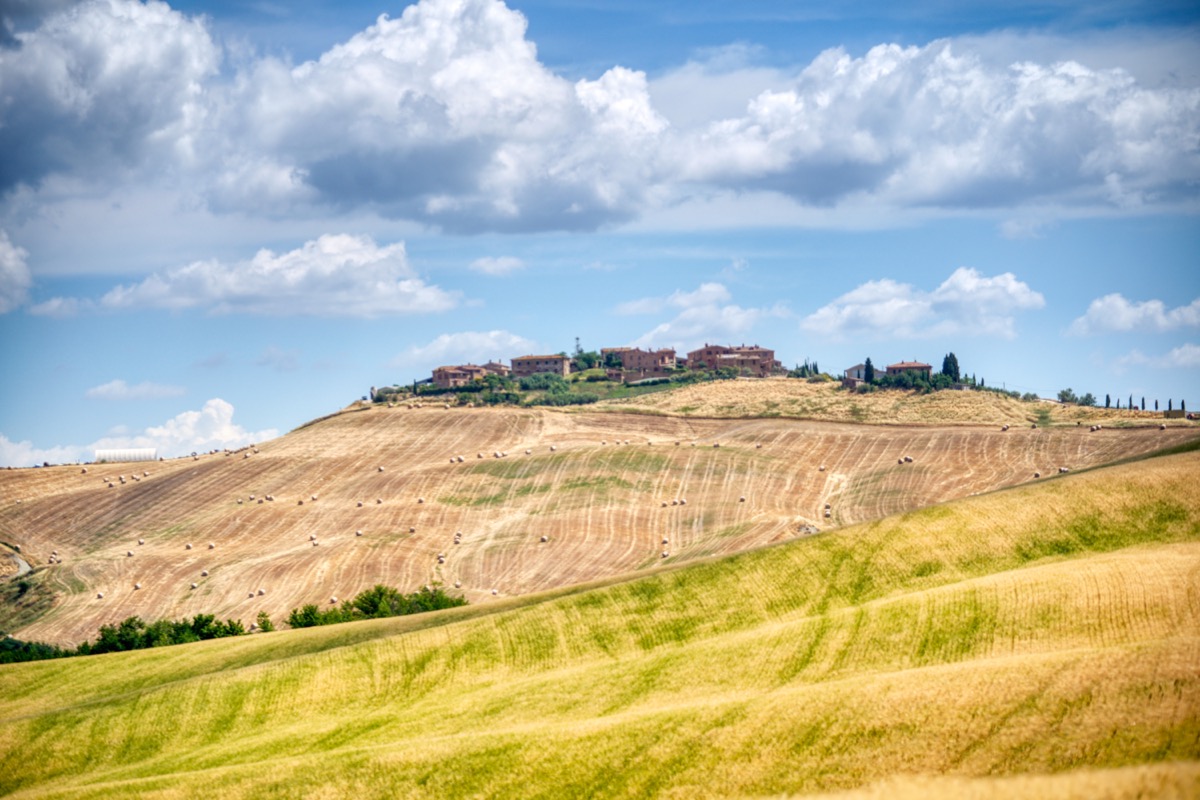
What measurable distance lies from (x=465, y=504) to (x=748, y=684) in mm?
103671

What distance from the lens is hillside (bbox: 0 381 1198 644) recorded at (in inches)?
5217

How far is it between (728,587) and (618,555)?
56028 mm

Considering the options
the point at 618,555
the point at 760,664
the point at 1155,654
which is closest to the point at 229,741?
the point at 760,664

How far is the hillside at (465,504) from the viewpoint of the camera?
132500mm

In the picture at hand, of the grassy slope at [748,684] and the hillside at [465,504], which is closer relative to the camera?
the grassy slope at [748,684]

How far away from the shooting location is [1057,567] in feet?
224

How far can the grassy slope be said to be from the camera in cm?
4191

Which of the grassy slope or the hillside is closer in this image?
the grassy slope

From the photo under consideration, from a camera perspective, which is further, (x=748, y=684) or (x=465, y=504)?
(x=465, y=504)

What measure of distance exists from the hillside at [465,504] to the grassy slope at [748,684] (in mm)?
40645

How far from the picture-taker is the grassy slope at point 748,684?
4191 centimetres

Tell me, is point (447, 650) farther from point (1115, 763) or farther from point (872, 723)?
point (1115, 763)

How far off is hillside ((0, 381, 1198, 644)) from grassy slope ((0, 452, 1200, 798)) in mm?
40645

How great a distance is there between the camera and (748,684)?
59.3 m
